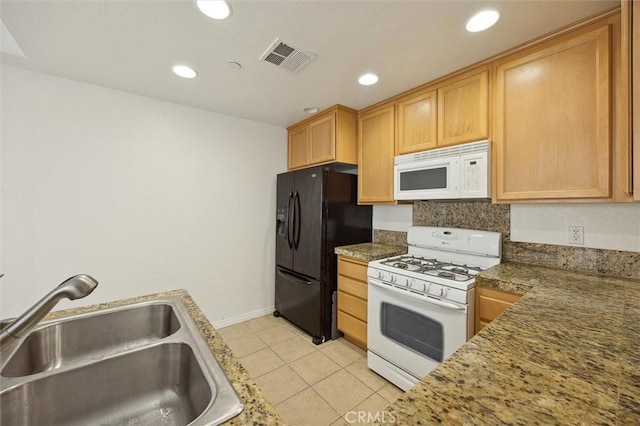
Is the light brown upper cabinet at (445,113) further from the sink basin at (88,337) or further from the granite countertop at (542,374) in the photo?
the sink basin at (88,337)

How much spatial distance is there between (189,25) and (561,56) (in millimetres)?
2177

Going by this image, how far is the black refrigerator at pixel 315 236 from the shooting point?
8.50 feet

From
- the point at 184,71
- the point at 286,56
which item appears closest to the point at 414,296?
the point at 286,56

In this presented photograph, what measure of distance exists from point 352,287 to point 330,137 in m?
1.53

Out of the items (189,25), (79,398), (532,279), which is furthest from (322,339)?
(189,25)

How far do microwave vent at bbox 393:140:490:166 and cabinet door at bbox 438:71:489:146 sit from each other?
0.18 ft

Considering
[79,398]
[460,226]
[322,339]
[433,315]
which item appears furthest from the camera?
[322,339]

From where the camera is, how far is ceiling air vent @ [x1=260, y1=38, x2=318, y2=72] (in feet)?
5.60

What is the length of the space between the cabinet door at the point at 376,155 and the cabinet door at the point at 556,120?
88 centimetres

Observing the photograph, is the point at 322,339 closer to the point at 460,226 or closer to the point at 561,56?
the point at 460,226

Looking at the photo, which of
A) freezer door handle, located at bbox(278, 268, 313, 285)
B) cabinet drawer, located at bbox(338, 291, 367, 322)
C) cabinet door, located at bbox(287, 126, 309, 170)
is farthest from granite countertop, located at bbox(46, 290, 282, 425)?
cabinet door, located at bbox(287, 126, 309, 170)

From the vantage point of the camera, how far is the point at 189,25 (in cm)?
151

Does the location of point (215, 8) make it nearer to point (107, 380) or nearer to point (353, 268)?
point (107, 380)

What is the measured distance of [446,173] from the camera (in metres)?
2.00
